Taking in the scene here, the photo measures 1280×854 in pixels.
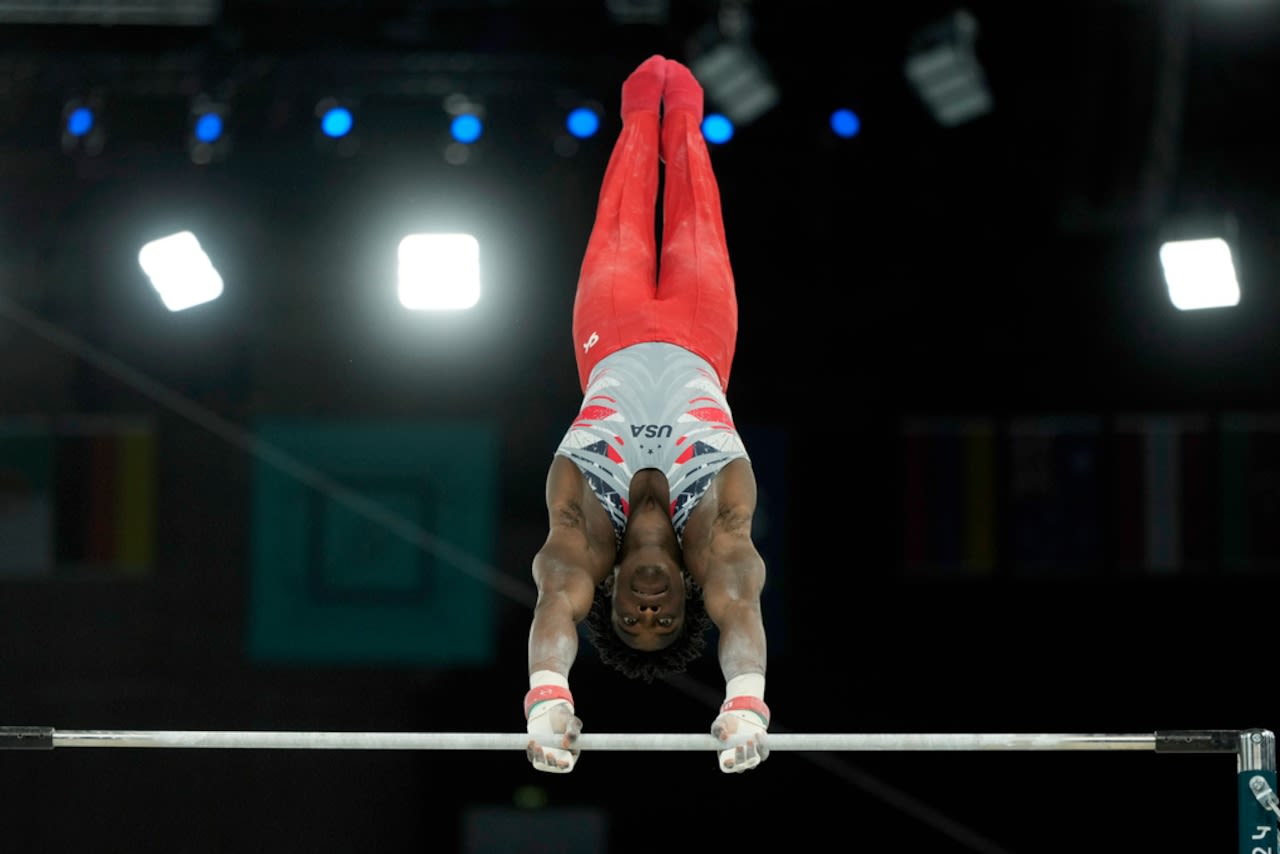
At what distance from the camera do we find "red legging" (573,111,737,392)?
4109 millimetres

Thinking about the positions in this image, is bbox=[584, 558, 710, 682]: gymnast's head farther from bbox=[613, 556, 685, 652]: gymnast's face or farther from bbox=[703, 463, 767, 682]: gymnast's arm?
bbox=[703, 463, 767, 682]: gymnast's arm

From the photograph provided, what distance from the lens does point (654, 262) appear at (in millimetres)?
4230

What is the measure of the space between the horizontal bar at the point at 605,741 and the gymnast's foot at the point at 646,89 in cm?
222

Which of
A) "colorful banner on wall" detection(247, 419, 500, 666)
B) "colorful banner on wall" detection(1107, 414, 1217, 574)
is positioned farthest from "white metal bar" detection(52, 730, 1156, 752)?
"colorful banner on wall" detection(1107, 414, 1217, 574)

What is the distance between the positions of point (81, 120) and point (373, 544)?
2.22 metres

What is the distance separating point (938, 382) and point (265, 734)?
145 inches

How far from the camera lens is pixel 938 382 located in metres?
6.05

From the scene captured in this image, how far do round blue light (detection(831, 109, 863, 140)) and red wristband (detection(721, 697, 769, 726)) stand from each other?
3.17 m

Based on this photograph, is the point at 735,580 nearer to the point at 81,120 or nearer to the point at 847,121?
the point at 847,121

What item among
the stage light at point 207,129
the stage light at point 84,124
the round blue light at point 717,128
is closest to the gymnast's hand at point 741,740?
the round blue light at point 717,128

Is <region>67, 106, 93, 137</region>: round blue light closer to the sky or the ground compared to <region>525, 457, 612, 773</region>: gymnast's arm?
closer to the sky

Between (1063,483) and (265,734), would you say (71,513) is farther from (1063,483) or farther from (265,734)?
(1063,483)

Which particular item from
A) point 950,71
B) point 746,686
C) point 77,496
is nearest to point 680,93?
point 950,71

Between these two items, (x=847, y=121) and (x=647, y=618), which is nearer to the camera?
(x=647, y=618)
